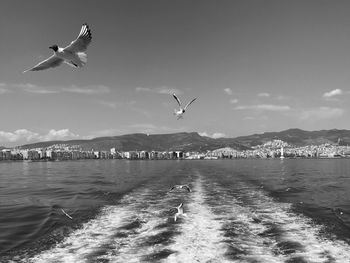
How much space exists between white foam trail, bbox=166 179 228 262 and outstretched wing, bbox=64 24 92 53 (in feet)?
40.9

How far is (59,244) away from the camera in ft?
70.7

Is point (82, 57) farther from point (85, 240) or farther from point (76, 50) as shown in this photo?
point (85, 240)

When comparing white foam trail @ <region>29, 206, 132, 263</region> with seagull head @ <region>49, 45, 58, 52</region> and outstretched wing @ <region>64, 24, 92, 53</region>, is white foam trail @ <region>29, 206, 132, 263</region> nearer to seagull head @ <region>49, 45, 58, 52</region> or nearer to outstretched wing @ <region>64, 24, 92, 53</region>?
outstretched wing @ <region>64, 24, 92, 53</region>

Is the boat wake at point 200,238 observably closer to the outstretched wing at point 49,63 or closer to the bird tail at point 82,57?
the bird tail at point 82,57

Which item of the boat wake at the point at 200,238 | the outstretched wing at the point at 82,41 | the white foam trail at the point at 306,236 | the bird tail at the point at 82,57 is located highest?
the outstretched wing at the point at 82,41

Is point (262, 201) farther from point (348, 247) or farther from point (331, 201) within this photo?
Answer: point (348, 247)

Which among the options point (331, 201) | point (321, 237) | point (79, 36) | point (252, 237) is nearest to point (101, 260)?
point (252, 237)

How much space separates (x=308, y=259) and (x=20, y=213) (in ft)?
87.6

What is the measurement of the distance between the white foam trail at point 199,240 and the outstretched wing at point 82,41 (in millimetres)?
12460

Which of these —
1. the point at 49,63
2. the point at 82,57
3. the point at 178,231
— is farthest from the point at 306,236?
the point at 49,63

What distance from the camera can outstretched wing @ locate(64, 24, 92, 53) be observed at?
62.3 feet

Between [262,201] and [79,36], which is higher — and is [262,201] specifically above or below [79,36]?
below

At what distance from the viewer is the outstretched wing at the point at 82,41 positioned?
62.3 ft

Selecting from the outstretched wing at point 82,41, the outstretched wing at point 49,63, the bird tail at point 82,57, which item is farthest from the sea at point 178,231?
the outstretched wing at point 82,41
